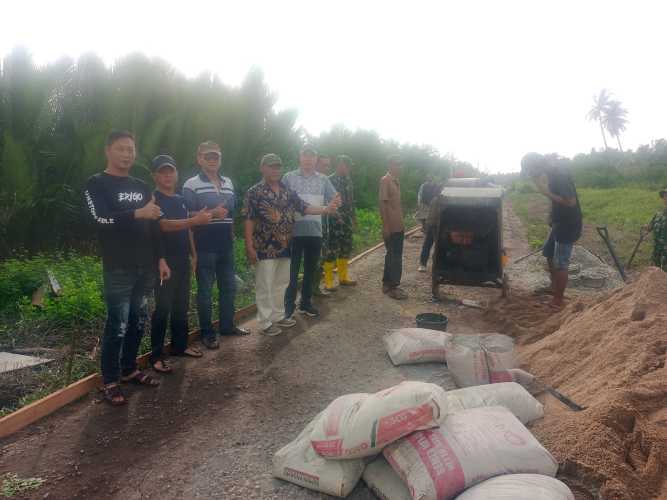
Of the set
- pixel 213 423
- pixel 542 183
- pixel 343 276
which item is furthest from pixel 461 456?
pixel 343 276

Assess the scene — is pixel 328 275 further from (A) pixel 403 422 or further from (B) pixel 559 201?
(A) pixel 403 422

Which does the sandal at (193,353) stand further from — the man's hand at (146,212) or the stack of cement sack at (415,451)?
the stack of cement sack at (415,451)

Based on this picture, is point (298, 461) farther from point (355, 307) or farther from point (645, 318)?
point (355, 307)

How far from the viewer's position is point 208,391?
3.53 metres

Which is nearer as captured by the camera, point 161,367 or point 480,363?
point 480,363

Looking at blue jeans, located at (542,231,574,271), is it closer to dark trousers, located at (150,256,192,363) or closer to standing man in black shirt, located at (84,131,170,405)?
dark trousers, located at (150,256,192,363)

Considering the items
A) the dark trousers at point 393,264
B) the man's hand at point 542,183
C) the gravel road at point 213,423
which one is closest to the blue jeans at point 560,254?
the man's hand at point 542,183

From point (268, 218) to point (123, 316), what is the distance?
175 centimetres

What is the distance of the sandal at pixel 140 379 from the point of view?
3.56 metres

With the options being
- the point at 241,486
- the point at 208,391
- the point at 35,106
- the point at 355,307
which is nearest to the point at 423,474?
the point at 241,486

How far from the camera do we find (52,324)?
4.46m

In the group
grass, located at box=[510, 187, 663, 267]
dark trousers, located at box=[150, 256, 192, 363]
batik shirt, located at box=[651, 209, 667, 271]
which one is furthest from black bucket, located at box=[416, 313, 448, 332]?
grass, located at box=[510, 187, 663, 267]

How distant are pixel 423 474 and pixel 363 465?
1.36ft

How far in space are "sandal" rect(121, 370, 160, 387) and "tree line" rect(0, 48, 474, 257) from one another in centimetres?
467
